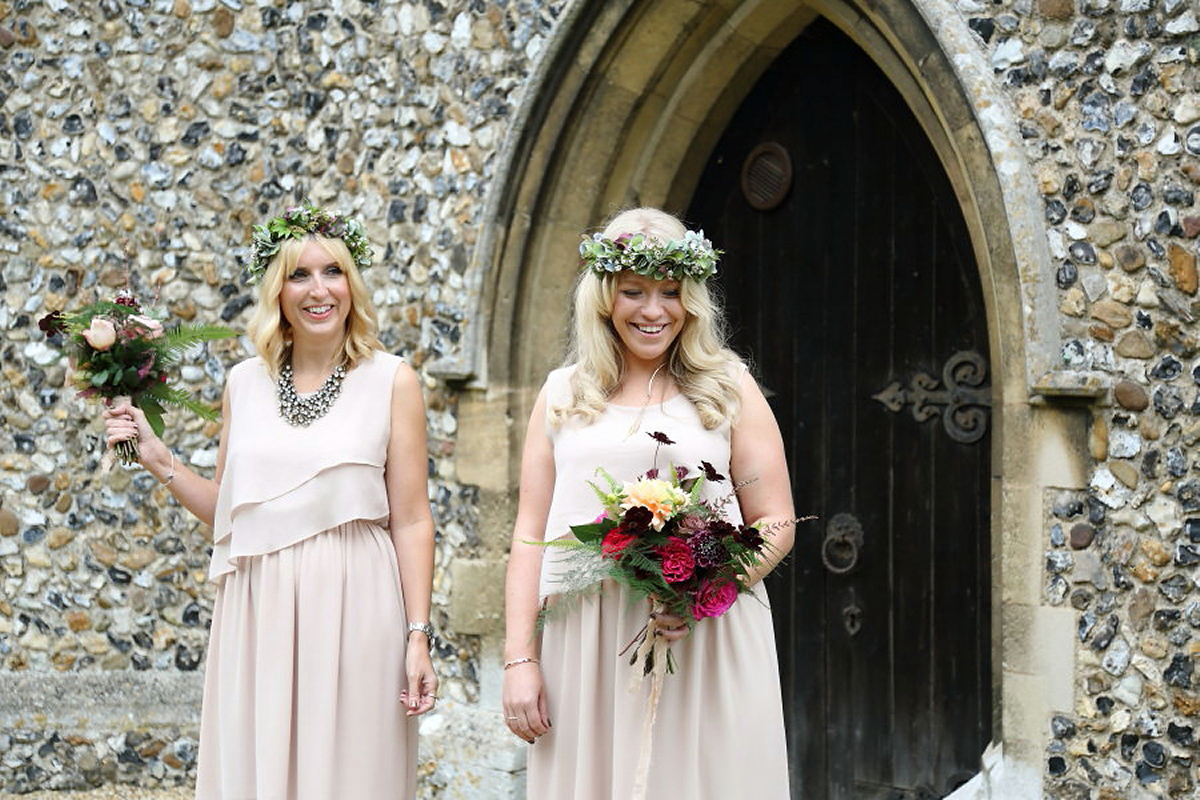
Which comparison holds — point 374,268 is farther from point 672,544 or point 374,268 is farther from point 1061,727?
point 672,544

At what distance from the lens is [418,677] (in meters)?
3.34

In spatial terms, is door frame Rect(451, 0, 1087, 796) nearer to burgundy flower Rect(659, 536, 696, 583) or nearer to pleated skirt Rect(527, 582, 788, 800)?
pleated skirt Rect(527, 582, 788, 800)

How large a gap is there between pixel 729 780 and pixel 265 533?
1182 millimetres

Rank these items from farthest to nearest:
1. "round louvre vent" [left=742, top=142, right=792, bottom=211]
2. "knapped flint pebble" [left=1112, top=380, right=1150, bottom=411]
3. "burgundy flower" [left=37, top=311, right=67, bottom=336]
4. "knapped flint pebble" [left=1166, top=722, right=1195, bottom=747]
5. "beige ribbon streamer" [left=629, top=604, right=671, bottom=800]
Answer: "round louvre vent" [left=742, top=142, right=792, bottom=211]
"knapped flint pebble" [left=1112, top=380, right=1150, bottom=411]
"knapped flint pebble" [left=1166, top=722, right=1195, bottom=747]
"burgundy flower" [left=37, top=311, right=67, bottom=336]
"beige ribbon streamer" [left=629, top=604, right=671, bottom=800]

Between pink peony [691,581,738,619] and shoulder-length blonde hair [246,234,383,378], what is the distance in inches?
43.5

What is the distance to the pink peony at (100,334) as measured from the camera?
134 inches

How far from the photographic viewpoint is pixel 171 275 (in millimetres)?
6031

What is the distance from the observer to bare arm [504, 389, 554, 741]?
3.04 metres

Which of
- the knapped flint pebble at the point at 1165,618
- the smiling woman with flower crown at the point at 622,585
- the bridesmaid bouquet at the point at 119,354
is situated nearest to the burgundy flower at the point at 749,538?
the smiling woman with flower crown at the point at 622,585

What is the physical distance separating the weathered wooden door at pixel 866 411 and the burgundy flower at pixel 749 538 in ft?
6.86

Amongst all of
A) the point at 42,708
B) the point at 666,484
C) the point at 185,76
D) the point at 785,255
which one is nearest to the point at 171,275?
the point at 185,76

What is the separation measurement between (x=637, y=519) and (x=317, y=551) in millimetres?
943

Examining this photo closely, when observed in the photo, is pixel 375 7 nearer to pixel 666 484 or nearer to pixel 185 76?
pixel 185 76

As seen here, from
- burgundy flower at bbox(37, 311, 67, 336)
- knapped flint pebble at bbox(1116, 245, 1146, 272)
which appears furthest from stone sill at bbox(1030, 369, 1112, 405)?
burgundy flower at bbox(37, 311, 67, 336)
